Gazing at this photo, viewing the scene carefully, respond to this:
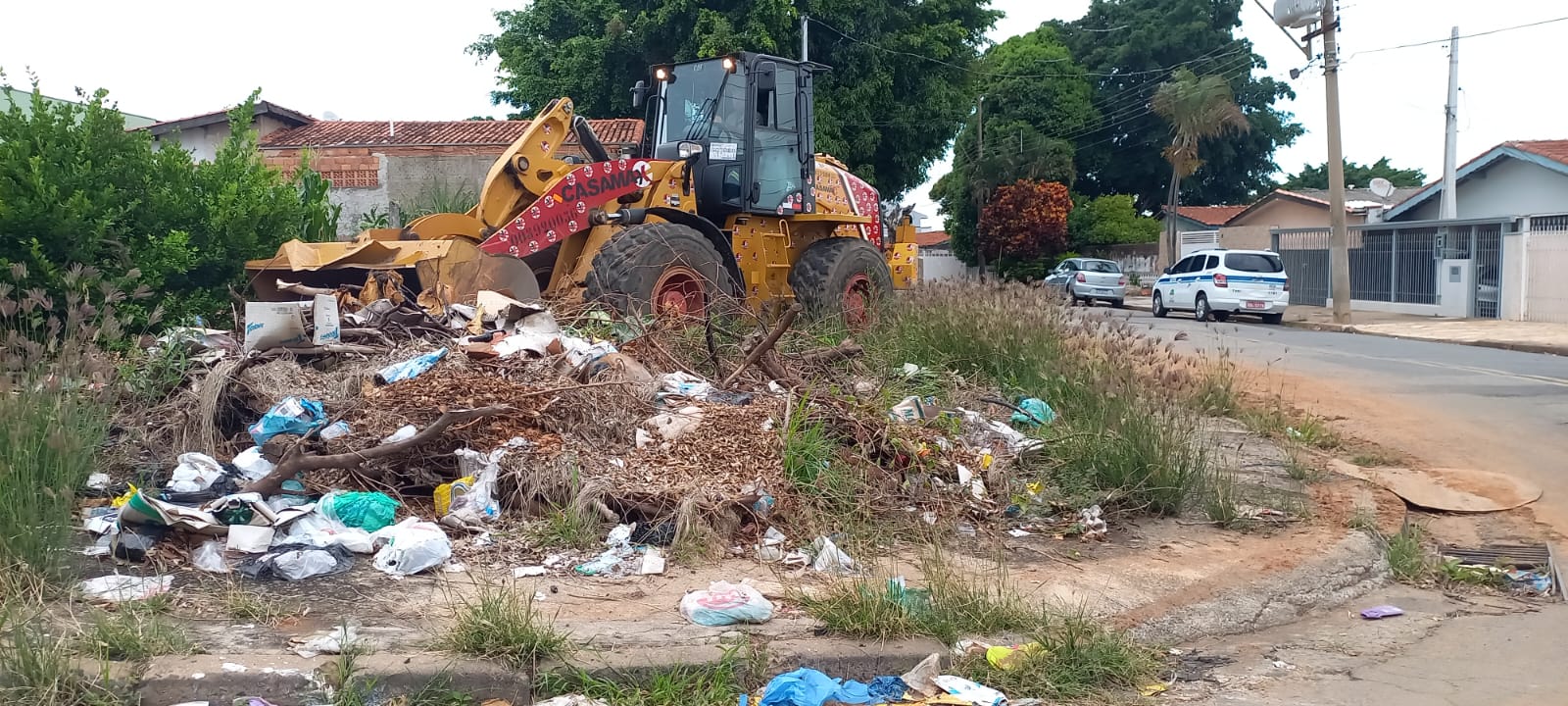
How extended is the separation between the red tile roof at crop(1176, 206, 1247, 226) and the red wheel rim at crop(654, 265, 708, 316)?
120 ft

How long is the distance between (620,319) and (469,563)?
3.47m

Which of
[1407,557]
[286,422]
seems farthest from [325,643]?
[1407,557]

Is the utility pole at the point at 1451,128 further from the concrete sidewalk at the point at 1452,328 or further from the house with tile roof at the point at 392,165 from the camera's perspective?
the house with tile roof at the point at 392,165

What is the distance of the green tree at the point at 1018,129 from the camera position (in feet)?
142

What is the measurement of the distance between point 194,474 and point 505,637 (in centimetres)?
250

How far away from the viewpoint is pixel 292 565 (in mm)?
4980

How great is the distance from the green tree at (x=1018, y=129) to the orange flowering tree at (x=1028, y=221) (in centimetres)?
115

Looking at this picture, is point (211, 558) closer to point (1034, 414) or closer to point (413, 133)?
point (1034, 414)

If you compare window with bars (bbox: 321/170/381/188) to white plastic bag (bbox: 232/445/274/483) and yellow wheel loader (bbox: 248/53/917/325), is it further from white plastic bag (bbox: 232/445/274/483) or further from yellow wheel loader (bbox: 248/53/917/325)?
white plastic bag (bbox: 232/445/274/483)

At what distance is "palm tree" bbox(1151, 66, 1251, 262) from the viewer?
37.1 m

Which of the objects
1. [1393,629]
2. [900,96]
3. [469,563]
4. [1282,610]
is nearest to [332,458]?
[469,563]

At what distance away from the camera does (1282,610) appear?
5.53 metres

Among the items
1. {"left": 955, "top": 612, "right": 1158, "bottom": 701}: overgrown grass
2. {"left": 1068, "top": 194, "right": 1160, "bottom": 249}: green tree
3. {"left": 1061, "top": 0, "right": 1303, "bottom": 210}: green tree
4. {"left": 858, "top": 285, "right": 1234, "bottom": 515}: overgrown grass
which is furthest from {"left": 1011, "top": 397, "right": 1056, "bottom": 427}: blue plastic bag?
{"left": 1061, "top": 0, "right": 1303, "bottom": 210}: green tree

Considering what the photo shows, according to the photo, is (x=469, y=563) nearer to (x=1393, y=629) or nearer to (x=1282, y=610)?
(x=1282, y=610)
